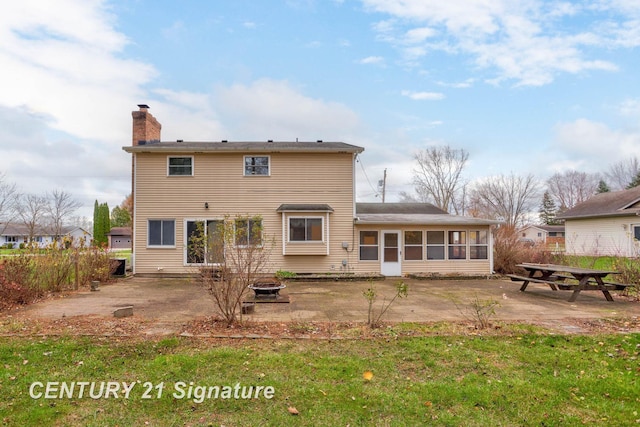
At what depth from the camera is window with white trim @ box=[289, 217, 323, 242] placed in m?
12.9

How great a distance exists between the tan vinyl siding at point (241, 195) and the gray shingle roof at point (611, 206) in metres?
18.0

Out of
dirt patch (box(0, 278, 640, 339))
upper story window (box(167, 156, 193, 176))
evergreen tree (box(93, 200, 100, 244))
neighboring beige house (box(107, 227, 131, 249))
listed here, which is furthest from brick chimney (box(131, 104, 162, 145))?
neighboring beige house (box(107, 227, 131, 249))

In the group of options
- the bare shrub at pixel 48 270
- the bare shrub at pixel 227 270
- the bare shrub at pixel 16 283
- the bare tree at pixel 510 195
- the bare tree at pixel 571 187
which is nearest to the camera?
the bare shrub at pixel 227 270

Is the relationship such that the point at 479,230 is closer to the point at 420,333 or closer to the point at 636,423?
the point at 420,333

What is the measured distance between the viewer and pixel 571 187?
45.1 metres

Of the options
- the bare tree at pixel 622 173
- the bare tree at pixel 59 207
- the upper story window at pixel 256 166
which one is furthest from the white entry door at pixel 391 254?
the bare tree at pixel 622 173

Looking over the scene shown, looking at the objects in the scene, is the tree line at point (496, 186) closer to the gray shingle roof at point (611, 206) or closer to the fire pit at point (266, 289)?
the gray shingle roof at point (611, 206)

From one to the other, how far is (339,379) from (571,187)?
53.3 metres

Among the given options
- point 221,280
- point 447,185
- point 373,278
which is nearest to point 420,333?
point 221,280

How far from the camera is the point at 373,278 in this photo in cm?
1251

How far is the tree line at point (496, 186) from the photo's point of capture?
32.1 metres

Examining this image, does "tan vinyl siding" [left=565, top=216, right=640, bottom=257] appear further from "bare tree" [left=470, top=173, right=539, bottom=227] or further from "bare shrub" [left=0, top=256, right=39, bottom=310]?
"bare shrub" [left=0, top=256, right=39, bottom=310]

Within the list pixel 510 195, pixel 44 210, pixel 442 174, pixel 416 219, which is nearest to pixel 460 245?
pixel 416 219

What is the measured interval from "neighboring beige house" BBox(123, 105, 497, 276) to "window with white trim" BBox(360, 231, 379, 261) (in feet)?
0.13
